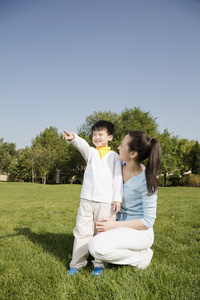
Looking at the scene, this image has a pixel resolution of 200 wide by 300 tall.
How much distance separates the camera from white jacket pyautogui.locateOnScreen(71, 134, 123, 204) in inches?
124

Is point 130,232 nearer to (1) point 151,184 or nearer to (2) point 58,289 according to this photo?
(1) point 151,184

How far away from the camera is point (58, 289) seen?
2480mm

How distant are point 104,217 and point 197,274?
130 cm

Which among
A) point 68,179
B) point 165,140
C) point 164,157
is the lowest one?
point 68,179

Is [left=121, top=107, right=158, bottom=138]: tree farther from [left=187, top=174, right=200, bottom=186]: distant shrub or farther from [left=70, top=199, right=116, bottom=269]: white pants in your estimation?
[left=70, top=199, right=116, bottom=269]: white pants

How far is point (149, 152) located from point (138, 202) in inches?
26.5

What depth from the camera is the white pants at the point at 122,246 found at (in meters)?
2.72

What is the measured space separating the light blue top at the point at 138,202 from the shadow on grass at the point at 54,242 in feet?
3.66

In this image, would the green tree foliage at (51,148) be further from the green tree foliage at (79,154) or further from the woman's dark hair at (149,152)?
the woman's dark hair at (149,152)

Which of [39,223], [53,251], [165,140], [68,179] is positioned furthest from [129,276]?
[68,179]

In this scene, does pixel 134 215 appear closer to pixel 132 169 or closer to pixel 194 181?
pixel 132 169

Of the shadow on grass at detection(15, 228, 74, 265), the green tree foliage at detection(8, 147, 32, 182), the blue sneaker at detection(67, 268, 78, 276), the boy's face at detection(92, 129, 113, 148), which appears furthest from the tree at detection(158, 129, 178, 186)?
the blue sneaker at detection(67, 268, 78, 276)

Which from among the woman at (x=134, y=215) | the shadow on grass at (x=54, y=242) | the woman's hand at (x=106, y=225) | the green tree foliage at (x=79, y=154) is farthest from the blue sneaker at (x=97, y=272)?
the green tree foliage at (x=79, y=154)

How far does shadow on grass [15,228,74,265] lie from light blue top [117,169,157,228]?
1.11 meters
